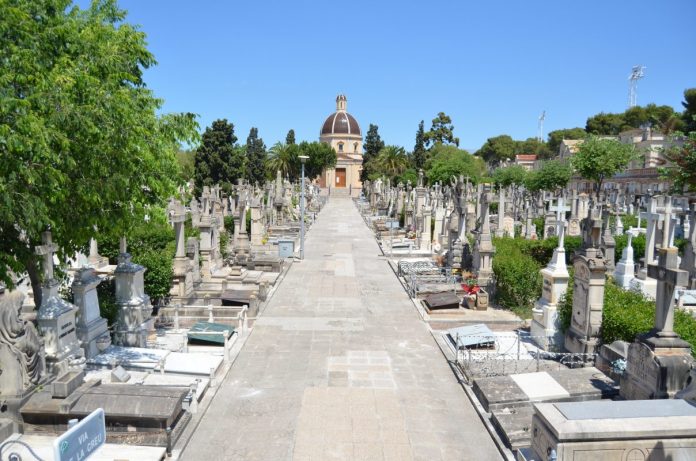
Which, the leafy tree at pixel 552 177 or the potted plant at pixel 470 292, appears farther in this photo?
the leafy tree at pixel 552 177

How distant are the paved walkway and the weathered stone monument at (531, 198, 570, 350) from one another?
2.67m

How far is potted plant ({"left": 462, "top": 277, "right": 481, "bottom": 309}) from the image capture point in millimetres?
15820

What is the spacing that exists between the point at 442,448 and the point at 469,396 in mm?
1946

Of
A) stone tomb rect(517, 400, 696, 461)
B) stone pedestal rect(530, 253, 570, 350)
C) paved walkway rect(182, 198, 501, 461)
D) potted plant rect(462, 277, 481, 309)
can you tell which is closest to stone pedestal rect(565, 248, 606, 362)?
stone pedestal rect(530, 253, 570, 350)

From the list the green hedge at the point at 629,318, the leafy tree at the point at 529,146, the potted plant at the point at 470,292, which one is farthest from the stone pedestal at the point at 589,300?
the leafy tree at the point at 529,146

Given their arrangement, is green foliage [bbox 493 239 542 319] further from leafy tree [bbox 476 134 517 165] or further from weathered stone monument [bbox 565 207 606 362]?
leafy tree [bbox 476 134 517 165]

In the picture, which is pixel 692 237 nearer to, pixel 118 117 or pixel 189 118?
pixel 189 118

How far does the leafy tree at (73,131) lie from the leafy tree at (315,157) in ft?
241

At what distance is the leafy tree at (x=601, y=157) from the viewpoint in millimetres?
40281

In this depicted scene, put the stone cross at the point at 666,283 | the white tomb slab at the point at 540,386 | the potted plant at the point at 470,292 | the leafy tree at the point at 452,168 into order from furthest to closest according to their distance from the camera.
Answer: the leafy tree at the point at 452,168 → the potted plant at the point at 470,292 → the white tomb slab at the point at 540,386 → the stone cross at the point at 666,283

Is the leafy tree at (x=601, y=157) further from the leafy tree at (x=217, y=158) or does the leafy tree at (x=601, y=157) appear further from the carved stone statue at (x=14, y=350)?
the carved stone statue at (x=14, y=350)

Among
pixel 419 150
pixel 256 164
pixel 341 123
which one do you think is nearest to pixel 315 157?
pixel 256 164

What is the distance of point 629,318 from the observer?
33.7 ft

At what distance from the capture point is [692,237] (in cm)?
2148
